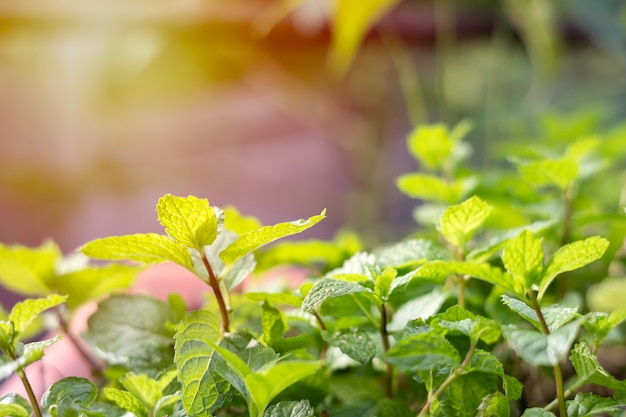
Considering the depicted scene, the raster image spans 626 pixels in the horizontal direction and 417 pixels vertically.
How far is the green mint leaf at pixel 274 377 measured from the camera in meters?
0.23

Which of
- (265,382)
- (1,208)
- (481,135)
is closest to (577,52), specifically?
(481,135)

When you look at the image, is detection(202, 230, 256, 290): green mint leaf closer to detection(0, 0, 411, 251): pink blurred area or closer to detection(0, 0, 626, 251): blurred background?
detection(0, 0, 626, 251): blurred background

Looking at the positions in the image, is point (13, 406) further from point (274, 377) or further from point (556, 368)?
point (556, 368)

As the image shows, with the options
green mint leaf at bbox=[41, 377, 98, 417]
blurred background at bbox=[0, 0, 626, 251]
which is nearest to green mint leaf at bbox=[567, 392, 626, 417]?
green mint leaf at bbox=[41, 377, 98, 417]

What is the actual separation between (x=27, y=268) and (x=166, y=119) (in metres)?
1.35

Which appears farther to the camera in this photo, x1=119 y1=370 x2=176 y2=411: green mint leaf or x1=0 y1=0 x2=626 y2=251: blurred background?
x1=0 y1=0 x2=626 y2=251: blurred background

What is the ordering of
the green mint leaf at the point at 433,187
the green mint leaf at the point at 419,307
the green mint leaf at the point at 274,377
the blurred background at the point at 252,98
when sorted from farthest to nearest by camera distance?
the blurred background at the point at 252,98 < the green mint leaf at the point at 433,187 < the green mint leaf at the point at 419,307 < the green mint leaf at the point at 274,377

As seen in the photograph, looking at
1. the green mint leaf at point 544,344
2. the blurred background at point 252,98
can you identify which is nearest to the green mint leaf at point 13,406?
the green mint leaf at point 544,344

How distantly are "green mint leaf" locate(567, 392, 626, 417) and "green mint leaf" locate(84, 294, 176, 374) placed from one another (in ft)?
0.64

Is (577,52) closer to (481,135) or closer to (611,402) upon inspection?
(481,135)

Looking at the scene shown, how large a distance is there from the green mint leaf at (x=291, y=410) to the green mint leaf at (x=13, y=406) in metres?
0.10

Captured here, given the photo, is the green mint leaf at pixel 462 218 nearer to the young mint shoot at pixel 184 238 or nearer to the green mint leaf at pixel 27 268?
the young mint shoot at pixel 184 238

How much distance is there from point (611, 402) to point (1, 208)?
65.0 inches

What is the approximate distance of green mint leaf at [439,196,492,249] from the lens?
0.30 metres
